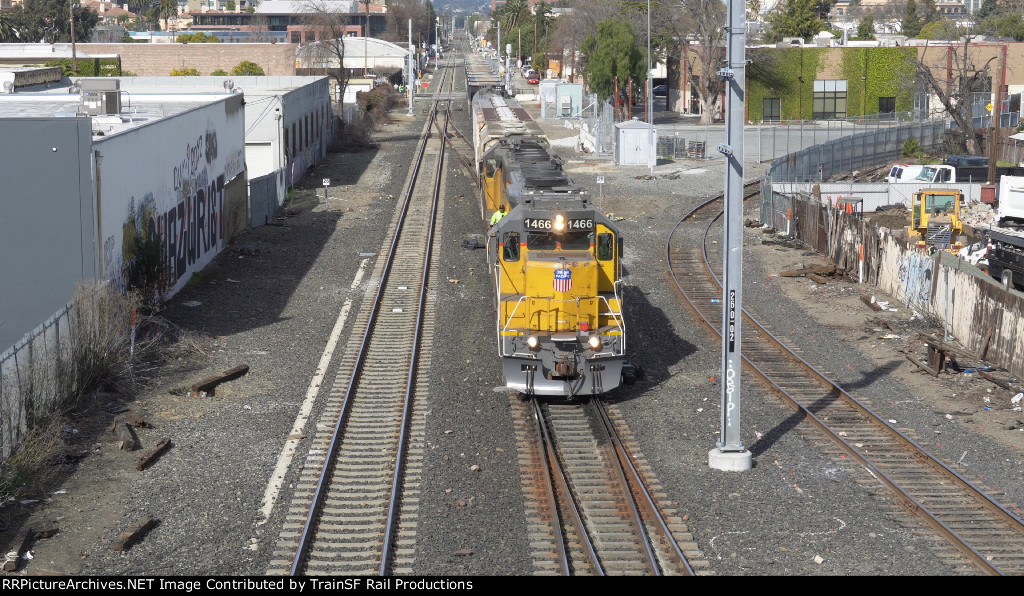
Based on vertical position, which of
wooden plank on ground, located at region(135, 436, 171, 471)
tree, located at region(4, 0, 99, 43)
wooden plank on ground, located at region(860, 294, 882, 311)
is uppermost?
tree, located at region(4, 0, 99, 43)

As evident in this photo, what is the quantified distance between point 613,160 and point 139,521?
42.4 metres

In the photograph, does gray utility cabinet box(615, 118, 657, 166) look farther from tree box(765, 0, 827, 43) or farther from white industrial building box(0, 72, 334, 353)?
tree box(765, 0, 827, 43)

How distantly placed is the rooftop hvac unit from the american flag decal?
45.1 ft

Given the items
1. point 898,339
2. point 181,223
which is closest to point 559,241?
point 898,339

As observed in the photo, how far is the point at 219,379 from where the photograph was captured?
59.2 feet

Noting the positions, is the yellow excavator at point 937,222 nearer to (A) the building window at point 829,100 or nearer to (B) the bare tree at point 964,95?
(B) the bare tree at point 964,95

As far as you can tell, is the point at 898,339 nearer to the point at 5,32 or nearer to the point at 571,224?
the point at 571,224

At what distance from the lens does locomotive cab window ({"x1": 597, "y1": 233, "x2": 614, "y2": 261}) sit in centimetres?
1666

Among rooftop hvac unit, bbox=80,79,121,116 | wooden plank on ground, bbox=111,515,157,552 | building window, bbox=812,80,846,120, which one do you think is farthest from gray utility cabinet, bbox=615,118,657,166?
wooden plank on ground, bbox=111,515,157,552

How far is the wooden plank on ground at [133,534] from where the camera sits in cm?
1162

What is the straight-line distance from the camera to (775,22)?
3996 inches

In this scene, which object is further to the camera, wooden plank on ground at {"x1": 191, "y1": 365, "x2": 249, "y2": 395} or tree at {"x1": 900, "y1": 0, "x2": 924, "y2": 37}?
tree at {"x1": 900, "y1": 0, "x2": 924, "y2": 37}

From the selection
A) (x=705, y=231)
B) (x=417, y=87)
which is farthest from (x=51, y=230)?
(x=417, y=87)

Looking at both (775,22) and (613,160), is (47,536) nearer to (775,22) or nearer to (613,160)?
(613,160)
